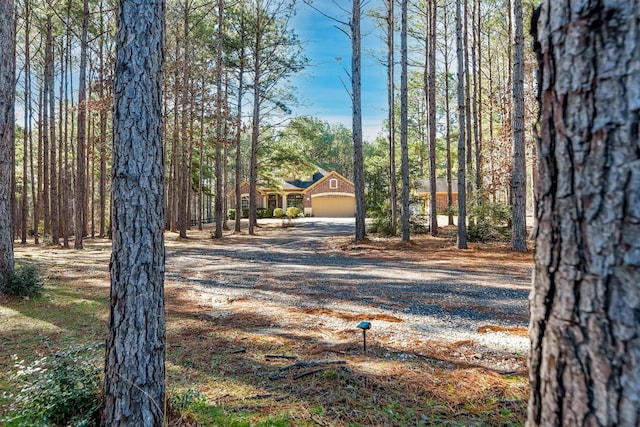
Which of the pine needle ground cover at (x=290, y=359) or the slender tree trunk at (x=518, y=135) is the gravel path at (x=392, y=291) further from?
the slender tree trunk at (x=518, y=135)

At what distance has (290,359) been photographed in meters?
2.80

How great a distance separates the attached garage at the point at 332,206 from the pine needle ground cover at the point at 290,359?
101 ft

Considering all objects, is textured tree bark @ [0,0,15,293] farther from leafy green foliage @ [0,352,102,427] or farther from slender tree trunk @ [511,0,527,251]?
slender tree trunk @ [511,0,527,251]

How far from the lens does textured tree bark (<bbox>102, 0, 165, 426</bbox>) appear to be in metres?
1.87

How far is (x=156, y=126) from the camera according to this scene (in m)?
1.98

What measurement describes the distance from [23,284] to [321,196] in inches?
1249

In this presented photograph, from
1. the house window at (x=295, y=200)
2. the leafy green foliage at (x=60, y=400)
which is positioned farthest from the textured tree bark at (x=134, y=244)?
the house window at (x=295, y=200)

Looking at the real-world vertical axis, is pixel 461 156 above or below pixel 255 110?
below

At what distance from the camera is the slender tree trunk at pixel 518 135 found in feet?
27.9

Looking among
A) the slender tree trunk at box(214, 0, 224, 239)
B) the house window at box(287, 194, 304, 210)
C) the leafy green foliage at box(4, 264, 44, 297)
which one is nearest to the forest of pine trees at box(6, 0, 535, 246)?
the slender tree trunk at box(214, 0, 224, 239)

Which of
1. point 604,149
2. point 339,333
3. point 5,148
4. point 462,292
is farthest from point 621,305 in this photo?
point 5,148

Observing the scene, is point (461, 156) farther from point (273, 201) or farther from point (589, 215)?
point (273, 201)

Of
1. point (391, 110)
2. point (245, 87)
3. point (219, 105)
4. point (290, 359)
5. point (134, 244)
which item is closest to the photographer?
point (134, 244)

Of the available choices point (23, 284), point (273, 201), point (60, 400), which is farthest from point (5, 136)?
point (273, 201)
